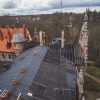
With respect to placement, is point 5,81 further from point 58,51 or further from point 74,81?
point 58,51

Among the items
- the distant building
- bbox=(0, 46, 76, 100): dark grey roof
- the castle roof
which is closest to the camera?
bbox=(0, 46, 76, 100): dark grey roof

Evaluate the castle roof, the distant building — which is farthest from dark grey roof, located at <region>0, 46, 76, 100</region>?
the castle roof

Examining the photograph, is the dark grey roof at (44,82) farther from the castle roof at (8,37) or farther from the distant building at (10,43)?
the castle roof at (8,37)

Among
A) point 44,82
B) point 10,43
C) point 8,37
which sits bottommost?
point 10,43

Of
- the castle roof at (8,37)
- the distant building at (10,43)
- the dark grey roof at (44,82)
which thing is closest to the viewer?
the dark grey roof at (44,82)

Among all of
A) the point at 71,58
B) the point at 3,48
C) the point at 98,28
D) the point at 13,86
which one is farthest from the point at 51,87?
the point at 98,28

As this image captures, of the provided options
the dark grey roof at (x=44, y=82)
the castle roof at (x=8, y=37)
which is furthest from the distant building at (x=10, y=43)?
the dark grey roof at (x=44, y=82)

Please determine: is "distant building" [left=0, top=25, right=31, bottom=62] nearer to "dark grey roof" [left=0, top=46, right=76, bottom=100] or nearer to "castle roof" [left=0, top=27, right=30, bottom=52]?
"castle roof" [left=0, top=27, right=30, bottom=52]

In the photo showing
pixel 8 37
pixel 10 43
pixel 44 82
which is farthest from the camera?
pixel 8 37

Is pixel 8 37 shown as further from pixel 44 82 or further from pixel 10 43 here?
pixel 44 82

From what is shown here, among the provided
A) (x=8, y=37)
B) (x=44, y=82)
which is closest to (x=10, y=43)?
(x=8, y=37)

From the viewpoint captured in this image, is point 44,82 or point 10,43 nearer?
point 44,82
